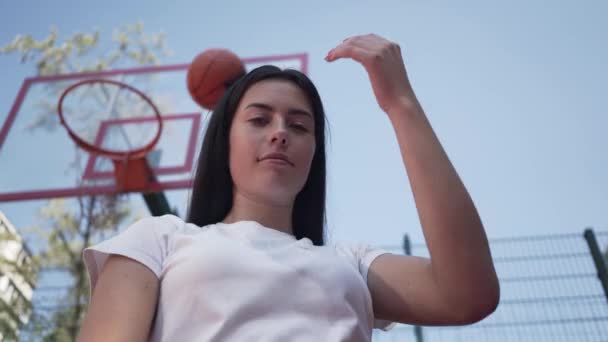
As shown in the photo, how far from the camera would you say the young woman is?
0.95 m

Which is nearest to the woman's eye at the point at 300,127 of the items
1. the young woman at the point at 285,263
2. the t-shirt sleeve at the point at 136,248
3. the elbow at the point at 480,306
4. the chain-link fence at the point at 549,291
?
the young woman at the point at 285,263

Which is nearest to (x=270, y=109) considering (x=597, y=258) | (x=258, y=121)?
(x=258, y=121)

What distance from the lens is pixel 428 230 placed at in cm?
97

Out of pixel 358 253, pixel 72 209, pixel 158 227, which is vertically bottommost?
pixel 72 209

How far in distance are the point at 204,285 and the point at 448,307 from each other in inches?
16.6

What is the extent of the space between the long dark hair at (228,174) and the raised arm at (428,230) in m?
0.28

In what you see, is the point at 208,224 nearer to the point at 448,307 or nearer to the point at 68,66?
the point at 448,307

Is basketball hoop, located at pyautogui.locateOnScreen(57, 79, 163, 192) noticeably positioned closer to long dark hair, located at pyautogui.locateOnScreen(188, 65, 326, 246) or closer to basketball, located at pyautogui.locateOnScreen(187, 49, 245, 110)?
basketball, located at pyautogui.locateOnScreen(187, 49, 245, 110)

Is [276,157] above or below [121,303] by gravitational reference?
above

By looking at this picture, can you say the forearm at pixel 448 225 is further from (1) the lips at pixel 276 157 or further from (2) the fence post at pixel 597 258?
(2) the fence post at pixel 597 258

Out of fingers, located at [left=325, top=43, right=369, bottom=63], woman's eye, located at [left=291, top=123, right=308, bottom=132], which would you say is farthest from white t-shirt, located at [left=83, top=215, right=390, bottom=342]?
fingers, located at [left=325, top=43, right=369, bottom=63]

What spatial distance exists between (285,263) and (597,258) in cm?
394

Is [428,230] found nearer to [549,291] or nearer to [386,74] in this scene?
[386,74]

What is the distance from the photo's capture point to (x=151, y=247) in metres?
Answer: 1.06
